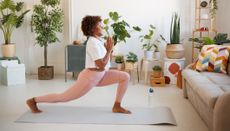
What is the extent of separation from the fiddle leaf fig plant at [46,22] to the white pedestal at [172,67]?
6.47 feet

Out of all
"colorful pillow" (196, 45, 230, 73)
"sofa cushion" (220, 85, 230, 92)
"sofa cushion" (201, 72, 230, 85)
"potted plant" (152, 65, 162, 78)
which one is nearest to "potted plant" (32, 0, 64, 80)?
"potted plant" (152, 65, 162, 78)

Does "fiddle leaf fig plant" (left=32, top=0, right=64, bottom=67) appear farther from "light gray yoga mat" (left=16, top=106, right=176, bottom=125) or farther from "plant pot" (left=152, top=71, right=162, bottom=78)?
"light gray yoga mat" (left=16, top=106, right=176, bottom=125)

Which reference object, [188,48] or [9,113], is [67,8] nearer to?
[188,48]

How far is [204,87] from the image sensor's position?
11.5 ft

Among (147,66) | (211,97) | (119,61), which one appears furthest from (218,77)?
(119,61)

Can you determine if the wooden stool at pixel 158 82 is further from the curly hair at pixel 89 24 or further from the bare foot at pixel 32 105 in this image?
the bare foot at pixel 32 105

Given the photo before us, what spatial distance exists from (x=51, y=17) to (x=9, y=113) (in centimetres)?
235

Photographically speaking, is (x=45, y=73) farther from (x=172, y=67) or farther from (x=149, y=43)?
(x=172, y=67)

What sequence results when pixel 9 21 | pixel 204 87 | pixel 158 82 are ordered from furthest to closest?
pixel 9 21 → pixel 158 82 → pixel 204 87

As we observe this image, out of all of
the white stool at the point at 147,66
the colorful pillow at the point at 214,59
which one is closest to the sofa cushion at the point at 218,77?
the colorful pillow at the point at 214,59

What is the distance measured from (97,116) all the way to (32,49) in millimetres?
3155

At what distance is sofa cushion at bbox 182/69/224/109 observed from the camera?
10.2 feet

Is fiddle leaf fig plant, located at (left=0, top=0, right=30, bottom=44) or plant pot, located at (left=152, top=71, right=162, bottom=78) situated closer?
plant pot, located at (left=152, top=71, right=162, bottom=78)

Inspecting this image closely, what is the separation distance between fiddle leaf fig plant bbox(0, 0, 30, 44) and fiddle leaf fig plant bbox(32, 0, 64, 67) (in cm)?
30
